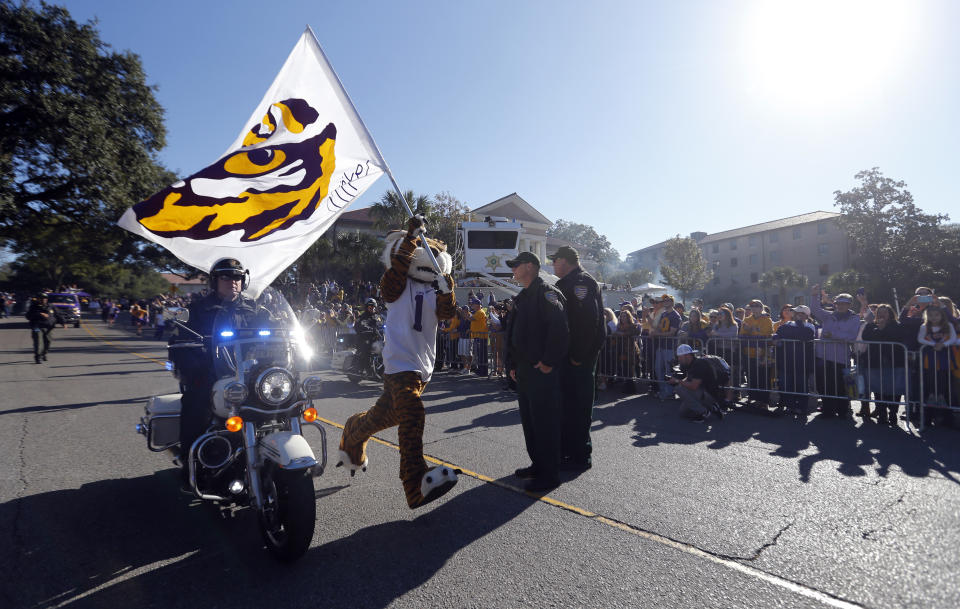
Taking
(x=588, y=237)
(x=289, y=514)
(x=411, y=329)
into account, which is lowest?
(x=289, y=514)

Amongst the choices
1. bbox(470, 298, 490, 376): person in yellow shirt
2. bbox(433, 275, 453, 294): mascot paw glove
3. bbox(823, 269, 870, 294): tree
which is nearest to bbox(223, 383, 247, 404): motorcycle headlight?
bbox(433, 275, 453, 294): mascot paw glove

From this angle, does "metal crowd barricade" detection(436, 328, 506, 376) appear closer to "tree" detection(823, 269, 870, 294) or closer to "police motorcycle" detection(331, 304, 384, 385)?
"police motorcycle" detection(331, 304, 384, 385)

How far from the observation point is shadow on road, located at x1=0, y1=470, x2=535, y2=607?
2.75 metres

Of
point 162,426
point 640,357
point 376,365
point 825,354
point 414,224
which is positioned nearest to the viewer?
point 414,224

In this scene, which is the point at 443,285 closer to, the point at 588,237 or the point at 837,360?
the point at 837,360

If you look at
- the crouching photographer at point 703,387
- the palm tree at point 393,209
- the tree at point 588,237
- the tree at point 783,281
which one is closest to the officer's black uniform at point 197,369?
the crouching photographer at point 703,387

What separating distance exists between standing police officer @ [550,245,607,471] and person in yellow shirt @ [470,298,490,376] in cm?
697

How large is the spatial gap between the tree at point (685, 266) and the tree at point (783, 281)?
5540mm

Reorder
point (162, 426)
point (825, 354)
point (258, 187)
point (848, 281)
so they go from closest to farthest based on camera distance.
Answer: point (162, 426) < point (258, 187) < point (825, 354) < point (848, 281)

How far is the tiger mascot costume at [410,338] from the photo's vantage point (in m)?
3.64

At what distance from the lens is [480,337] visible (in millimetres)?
12250

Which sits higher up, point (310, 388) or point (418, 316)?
point (418, 316)

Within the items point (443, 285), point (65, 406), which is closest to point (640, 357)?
point (443, 285)

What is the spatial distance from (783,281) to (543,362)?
57567 mm
